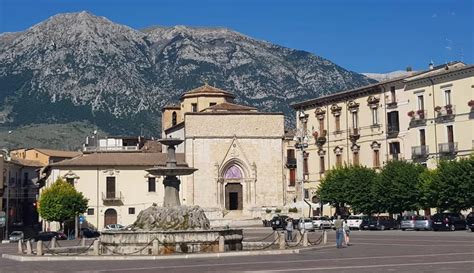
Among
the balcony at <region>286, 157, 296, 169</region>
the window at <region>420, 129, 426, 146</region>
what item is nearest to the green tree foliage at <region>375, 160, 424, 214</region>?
the window at <region>420, 129, 426, 146</region>

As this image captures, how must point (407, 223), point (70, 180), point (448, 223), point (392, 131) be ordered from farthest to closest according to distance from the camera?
point (70, 180) < point (392, 131) < point (407, 223) < point (448, 223)

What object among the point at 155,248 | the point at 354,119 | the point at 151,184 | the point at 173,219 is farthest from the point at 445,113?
the point at 155,248

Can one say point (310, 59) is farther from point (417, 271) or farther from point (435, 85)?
point (417, 271)

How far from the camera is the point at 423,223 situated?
51.6m

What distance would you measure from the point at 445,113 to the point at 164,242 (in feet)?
120

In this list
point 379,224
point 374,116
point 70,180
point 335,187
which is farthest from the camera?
point 70,180

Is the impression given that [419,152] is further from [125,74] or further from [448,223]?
[125,74]

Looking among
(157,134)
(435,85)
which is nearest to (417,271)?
(435,85)

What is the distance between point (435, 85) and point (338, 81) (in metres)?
123

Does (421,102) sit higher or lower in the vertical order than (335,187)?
higher

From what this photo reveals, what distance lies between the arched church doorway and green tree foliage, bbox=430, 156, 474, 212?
31.5m

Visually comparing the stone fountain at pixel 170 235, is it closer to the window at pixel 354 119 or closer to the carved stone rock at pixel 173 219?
the carved stone rock at pixel 173 219

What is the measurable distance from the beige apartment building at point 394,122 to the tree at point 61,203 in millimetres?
21553

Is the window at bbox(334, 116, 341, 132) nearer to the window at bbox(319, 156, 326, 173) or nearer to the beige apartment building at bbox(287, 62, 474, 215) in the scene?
the beige apartment building at bbox(287, 62, 474, 215)
